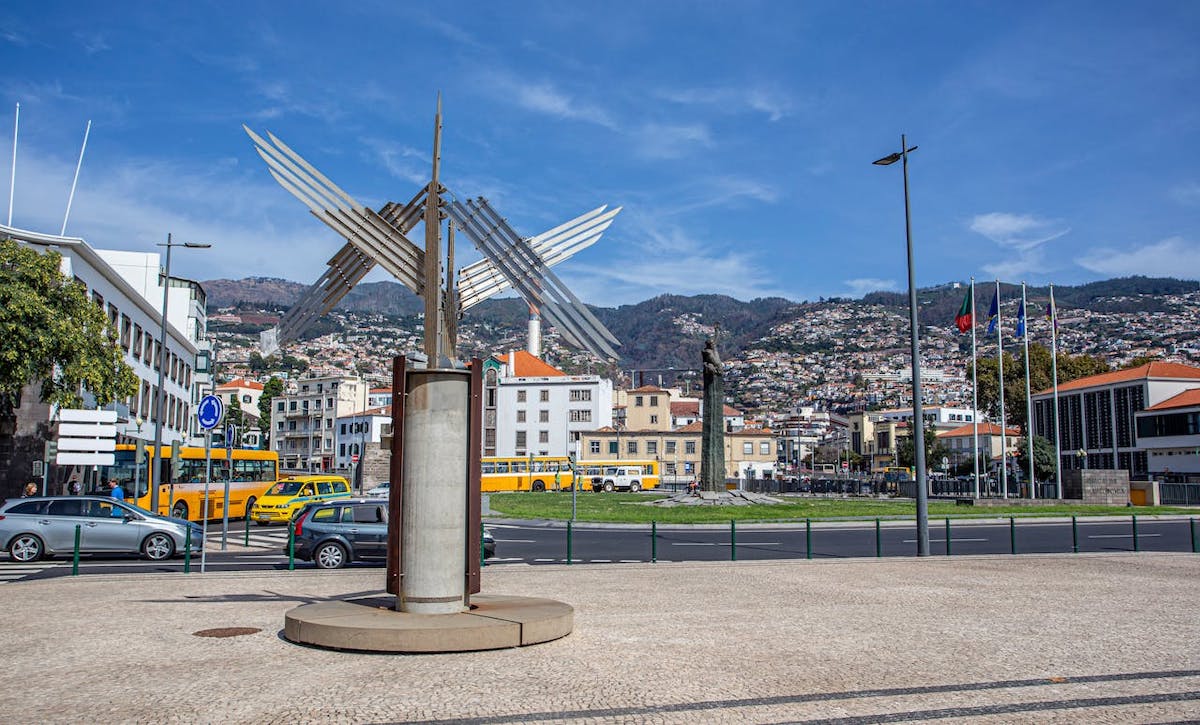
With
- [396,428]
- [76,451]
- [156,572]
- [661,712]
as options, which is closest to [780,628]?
[661,712]

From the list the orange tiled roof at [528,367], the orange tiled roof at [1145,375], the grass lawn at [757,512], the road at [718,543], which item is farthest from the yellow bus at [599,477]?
the road at [718,543]

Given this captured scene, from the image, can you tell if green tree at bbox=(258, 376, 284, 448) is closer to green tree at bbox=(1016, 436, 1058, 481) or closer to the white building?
the white building

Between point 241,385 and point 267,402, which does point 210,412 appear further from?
point 241,385

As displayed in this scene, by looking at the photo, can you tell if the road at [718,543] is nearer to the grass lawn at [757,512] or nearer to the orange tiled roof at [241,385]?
the grass lawn at [757,512]

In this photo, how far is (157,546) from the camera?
67.9ft

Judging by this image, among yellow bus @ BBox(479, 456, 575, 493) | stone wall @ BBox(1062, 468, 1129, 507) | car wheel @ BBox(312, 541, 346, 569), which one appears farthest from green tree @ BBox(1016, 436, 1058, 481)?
car wheel @ BBox(312, 541, 346, 569)

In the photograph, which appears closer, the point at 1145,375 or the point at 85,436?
the point at 85,436

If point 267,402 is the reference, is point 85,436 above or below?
below

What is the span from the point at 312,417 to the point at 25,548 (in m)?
103

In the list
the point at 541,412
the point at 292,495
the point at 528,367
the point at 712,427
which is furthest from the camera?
the point at 528,367

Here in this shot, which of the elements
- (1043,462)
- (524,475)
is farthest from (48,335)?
(1043,462)

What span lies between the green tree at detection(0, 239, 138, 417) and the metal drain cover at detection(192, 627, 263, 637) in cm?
2159

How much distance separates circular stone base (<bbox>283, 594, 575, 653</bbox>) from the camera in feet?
30.9

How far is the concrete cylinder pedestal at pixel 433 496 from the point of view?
35.0 ft
